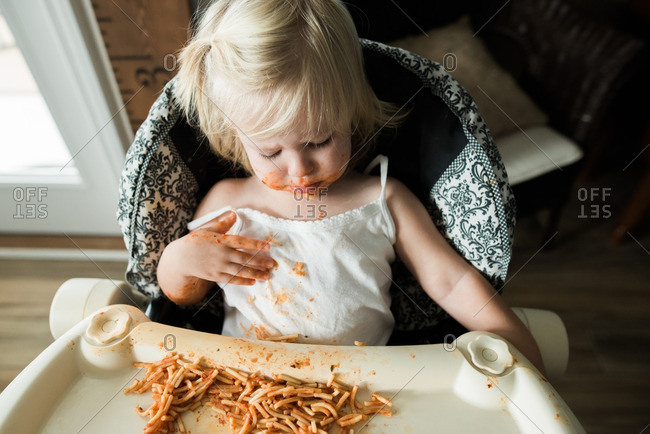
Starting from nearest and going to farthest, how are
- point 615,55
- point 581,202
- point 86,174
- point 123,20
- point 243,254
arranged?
1. point 243,254
2. point 123,20
3. point 615,55
4. point 86,174
5. point 581,202

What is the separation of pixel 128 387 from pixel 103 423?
0.19ft

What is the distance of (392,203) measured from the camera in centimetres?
85

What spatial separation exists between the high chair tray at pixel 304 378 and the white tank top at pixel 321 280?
0.32 feet

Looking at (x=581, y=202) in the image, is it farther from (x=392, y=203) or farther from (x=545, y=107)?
(x=392, y=203)

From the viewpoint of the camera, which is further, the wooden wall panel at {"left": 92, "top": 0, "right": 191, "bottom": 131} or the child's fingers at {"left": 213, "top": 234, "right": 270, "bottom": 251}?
the wooden wall panel at {"left": 92, "top": 0, "right": 191, "bottom": 131}

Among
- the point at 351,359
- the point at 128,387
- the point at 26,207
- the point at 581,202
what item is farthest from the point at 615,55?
the point at 26,207

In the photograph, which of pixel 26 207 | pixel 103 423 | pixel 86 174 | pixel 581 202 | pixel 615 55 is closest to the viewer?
pixel 103 423

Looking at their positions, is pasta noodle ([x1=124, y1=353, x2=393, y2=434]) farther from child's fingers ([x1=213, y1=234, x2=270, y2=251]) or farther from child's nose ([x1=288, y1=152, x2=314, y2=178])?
child's nose ([x1=288, y1=152, x2=314, y2=178])

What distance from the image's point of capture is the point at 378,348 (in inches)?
28.5
